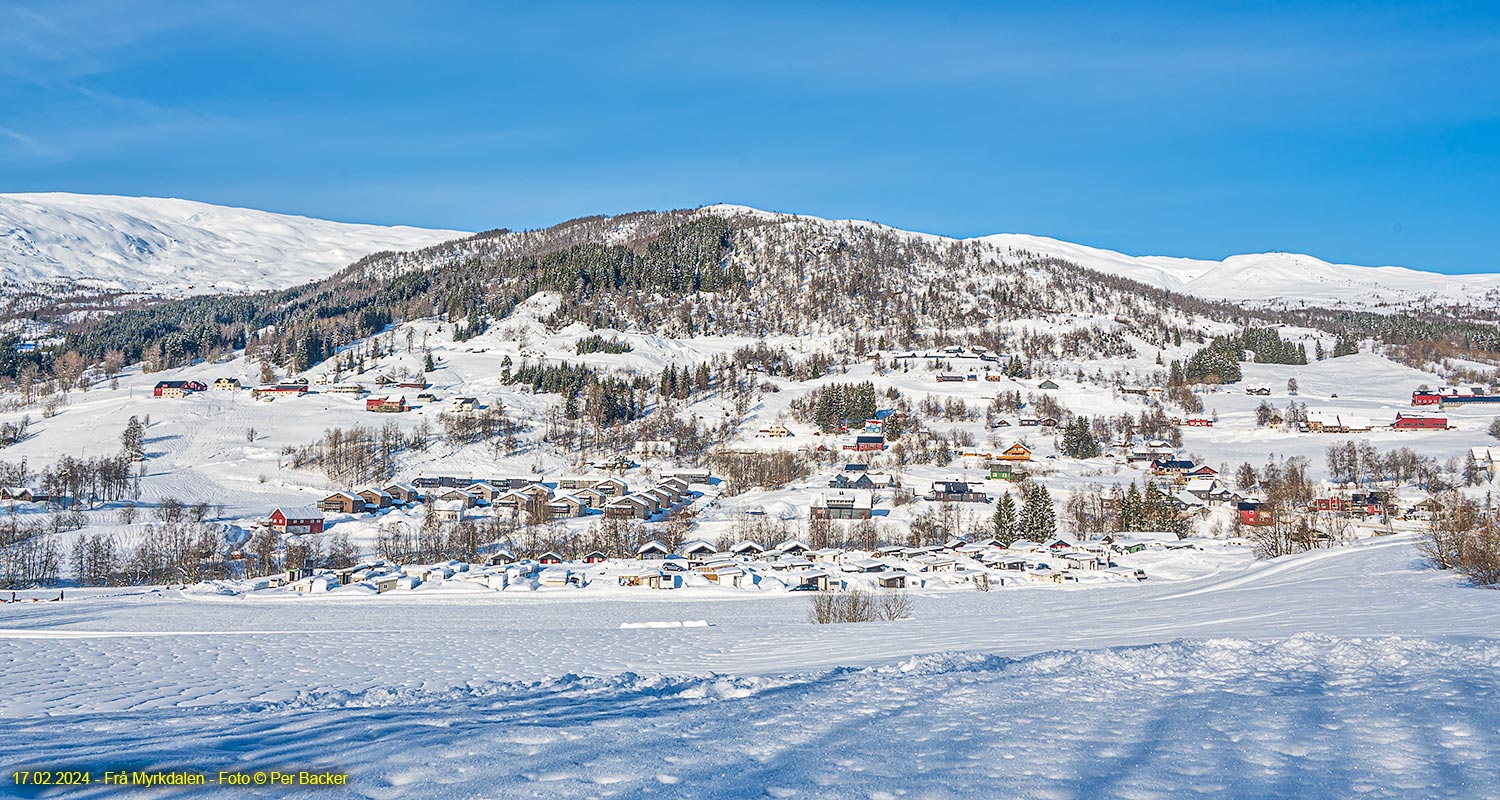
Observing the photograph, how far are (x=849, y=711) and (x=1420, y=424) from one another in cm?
12080

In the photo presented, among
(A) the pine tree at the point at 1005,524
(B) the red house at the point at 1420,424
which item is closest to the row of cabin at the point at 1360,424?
(B) the red house at the point at 1420,424

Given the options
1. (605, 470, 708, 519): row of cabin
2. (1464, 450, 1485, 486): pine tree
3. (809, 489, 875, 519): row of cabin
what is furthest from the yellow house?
(1464, 450, 1485, 486): pine tree

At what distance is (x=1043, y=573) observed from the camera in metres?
48.7

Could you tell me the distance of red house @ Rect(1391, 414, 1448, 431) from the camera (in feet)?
326

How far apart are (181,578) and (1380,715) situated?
5987 centimetres

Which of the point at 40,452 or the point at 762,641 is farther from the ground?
the point at 40,452

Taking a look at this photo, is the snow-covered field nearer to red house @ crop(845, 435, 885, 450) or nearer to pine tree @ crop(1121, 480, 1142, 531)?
pine tree @ crop(1121, 480, 1142, 531)

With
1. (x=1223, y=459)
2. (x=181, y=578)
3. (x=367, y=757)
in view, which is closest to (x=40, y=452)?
(x=181, y=578)

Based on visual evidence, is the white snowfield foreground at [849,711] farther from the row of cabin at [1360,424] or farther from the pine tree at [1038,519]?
the row of cabin at [1360,424]

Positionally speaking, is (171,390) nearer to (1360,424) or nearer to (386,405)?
(386,405)

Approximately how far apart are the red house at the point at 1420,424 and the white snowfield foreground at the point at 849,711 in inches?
3899

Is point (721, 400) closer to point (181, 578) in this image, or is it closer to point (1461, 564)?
point (181, 578)

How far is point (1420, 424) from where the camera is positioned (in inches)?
3954

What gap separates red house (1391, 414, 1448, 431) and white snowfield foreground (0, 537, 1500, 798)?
99.0 m
